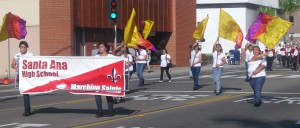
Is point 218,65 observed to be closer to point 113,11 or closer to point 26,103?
point 113,11

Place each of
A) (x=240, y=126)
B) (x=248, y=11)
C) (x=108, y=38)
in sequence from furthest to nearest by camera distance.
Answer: (x=248, y=11) → (x=108, y=38) → (x=240, y=126)

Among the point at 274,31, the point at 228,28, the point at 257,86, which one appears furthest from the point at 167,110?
the point at 228,28

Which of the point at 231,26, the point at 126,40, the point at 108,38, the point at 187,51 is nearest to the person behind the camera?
the point at 126,40

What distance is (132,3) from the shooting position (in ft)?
144

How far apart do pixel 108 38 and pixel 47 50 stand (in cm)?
563

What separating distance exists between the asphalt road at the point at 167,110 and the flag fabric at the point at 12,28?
6354 mm

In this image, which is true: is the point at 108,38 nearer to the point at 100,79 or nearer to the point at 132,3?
the point at 132,3

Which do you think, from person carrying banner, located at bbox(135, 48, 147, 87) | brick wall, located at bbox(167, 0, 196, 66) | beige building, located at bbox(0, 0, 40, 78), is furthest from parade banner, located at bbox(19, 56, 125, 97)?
brick wall, located at bbox(167, 0, 196, 66)

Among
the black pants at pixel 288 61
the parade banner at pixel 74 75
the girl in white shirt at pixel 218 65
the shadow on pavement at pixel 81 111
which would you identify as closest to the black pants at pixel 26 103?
the parade banner at pixel 74 75

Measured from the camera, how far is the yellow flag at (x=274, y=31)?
20.2 m

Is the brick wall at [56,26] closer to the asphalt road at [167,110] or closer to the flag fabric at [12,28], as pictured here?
the flag fabric at [12,28]

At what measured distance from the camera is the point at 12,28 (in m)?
30.5

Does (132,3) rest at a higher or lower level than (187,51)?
higher

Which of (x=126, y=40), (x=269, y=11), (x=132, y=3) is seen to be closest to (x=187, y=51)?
(x=132, y=3)
